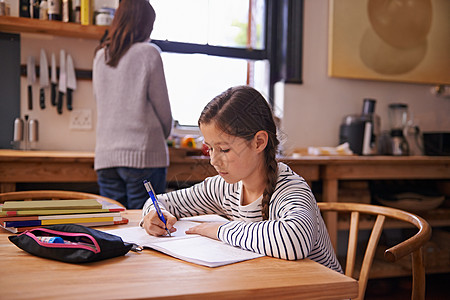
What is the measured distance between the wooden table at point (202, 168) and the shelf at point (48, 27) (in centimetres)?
68

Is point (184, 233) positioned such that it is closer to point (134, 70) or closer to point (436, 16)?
point (134, 70)

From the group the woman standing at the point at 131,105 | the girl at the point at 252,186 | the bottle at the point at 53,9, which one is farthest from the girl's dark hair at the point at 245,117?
the bottle at the point at 53,9

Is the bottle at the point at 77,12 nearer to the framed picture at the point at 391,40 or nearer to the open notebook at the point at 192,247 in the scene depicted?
the framed picture at the point at 391,40

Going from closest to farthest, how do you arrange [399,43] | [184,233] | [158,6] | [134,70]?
[184,233], [134,70], [158,6], [399,43]

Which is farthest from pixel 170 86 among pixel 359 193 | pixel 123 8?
pixel 359 193

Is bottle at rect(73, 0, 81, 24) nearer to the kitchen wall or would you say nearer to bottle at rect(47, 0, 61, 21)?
bottle at rect(47, 0, 61, 21)

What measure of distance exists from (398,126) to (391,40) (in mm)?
618

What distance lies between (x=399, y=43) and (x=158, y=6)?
1724 millimetres

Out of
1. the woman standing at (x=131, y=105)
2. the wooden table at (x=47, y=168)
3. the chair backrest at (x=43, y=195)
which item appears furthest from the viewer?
the wooden table at (x=47, y=168)

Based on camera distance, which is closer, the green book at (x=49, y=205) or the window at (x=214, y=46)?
the green book at (x=49, y=205)

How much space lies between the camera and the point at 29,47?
8.70ft

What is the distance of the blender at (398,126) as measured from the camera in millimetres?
3119

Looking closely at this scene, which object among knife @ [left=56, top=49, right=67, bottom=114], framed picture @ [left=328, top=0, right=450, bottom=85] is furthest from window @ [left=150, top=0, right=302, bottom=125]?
knife @ [left=56, top=49, right=67, bottom=114]

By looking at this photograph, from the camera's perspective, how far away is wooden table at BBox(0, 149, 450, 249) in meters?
2.15
